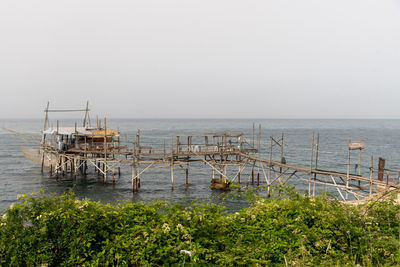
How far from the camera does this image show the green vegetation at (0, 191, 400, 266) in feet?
19.4

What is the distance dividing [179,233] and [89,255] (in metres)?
1.86

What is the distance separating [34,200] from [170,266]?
331 cm

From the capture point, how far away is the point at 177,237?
6148 mm

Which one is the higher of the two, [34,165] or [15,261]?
[15,261]

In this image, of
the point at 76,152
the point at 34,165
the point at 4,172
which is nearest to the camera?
the point at 76,152

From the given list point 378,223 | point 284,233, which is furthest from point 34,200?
point 378,223

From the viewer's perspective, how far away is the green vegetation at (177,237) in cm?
592

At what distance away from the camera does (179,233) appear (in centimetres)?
625

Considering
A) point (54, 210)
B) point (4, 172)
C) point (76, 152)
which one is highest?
point (54, 210)

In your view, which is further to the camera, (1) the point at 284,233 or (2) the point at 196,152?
(2) the point at 196,152

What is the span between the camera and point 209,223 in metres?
6.79

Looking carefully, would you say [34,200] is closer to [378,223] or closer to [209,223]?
[209,223]

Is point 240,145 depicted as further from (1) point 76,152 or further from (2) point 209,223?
(2) point 209,223

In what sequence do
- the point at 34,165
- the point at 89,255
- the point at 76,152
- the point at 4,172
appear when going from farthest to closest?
the point at 34,165 → the point at 4,172 → the point at 76,152 → the point at 89,255
